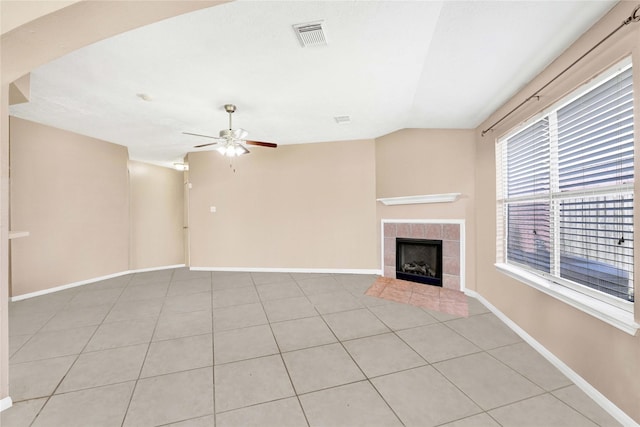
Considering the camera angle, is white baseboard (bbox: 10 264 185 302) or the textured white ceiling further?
white baseboard (bbox: 10 264 185 302)

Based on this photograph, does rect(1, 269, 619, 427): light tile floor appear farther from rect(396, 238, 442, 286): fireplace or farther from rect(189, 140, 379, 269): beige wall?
rect(189, 140, 379, 269): beige wall

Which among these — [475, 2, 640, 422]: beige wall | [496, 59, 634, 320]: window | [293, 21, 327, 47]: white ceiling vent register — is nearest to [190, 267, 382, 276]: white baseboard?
[475, 2, 640, 422]: beige wall

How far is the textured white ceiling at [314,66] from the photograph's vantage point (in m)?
1.65

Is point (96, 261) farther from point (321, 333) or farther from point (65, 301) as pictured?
point (321, 333)

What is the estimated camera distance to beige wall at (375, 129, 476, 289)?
12.0 feet

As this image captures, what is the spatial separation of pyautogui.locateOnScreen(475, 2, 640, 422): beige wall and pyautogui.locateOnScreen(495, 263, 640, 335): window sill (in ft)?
0.26

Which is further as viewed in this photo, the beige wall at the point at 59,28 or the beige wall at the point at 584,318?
the beige wall at the point at 584,318

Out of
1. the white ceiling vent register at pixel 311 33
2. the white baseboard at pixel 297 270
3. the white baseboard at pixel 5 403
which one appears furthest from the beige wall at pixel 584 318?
the white baseboard at pixel 5 403

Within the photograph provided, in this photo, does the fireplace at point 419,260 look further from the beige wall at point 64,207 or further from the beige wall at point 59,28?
the beige wall at point 64,207

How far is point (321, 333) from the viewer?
2584mm

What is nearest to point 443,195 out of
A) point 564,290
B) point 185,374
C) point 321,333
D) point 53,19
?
point 564,290

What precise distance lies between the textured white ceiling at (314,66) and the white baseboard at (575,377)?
2.49m

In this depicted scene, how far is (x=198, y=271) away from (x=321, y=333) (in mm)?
3676

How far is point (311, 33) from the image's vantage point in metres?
1.82
